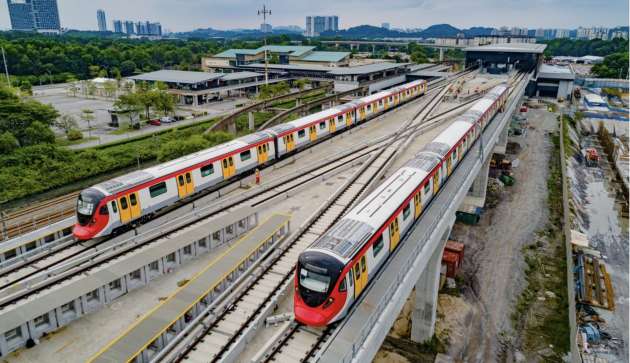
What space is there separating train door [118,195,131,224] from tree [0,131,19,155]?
26753 millimetres

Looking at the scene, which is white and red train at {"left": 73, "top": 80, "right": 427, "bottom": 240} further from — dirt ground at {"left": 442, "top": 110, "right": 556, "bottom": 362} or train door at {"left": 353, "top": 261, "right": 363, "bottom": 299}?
dirt ground at {"left": 442, "top": 110, "right": 556, "bottom": 362}

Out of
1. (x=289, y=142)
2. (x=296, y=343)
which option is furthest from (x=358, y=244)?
(x=289, y=142)

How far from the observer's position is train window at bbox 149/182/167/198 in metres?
21.7

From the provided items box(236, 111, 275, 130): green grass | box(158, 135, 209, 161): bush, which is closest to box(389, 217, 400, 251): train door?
box(158, 135, 209, 161): bush

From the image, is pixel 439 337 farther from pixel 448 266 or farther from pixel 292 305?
pixel 292 305

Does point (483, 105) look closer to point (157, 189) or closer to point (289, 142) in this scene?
point (289, 142)

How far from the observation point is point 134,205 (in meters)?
20.9

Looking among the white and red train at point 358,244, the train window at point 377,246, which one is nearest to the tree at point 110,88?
the white and red train at point 358,244

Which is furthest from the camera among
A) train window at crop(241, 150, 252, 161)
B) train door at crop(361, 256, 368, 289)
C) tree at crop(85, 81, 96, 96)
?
tree at crop(85, 81, 96, 96)

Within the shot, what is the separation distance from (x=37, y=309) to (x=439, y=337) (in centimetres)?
2077

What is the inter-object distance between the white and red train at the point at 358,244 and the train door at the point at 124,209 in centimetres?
1041

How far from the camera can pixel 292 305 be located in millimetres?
15898

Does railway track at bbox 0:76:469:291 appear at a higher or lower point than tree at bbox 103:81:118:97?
lower

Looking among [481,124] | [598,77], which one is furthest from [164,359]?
[598,77]
